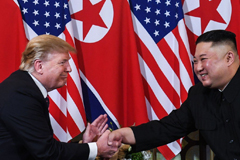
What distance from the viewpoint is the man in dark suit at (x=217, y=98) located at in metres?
2.27

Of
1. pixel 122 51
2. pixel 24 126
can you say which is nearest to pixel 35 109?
A: pixel 24 126

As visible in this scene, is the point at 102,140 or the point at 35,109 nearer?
the point at 35,109

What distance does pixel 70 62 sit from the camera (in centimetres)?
305

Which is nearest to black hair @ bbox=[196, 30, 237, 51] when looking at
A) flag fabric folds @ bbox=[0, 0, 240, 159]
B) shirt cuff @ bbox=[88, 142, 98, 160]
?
flag fabric folds @ bbox=[0, 0, 240, 159]

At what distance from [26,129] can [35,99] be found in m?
0.20

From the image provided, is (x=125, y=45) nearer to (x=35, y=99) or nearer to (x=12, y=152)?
(x=35, y=99)

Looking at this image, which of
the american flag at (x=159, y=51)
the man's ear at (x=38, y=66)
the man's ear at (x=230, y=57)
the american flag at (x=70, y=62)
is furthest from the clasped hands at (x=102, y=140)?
the man's ear at (x=230, y=57)

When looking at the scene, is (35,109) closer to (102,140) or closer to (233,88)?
(102,140)

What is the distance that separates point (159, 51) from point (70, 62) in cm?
93

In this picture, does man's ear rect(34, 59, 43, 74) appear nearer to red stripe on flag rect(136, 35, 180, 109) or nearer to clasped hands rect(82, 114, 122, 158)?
clasped hands rect(82, 114, 122, 158)

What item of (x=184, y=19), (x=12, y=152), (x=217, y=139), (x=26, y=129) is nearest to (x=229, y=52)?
(x=217, y=139)

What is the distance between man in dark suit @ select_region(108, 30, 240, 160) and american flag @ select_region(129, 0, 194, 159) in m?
0.73

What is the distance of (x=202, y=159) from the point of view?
3338 mm

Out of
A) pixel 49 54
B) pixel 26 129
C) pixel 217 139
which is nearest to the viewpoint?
pixel 26 129
